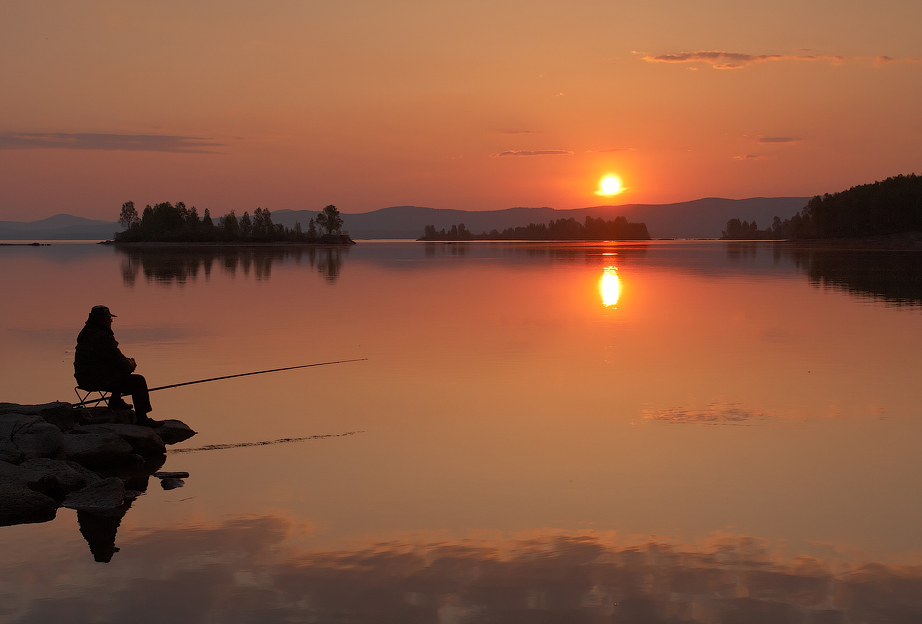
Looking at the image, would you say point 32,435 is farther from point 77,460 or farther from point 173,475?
point 173,475

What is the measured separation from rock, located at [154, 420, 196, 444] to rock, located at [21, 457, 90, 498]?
219 cm

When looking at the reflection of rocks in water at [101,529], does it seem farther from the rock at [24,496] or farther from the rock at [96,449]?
the rock at [96,449]

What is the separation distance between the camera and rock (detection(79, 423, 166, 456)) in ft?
40.9

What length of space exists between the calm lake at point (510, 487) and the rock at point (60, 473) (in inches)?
36.5

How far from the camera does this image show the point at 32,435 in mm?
11555

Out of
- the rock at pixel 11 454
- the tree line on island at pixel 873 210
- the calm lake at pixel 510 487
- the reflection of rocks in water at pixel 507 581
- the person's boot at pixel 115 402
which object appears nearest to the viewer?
the reflection of rocks in water at pixel 507 581

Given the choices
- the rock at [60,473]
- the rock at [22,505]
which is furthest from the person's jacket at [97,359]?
the rock at [22,505]

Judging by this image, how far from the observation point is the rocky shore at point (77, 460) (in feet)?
32.7

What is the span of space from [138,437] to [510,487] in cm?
572

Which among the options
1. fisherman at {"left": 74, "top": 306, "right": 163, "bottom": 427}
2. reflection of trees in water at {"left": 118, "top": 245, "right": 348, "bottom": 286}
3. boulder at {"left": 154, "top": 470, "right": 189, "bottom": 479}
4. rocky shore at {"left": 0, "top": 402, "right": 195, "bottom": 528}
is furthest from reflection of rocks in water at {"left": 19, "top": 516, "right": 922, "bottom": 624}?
reflection of trees in water at {"left": 118, "top": 245, "right": 348, "bottom": 286}

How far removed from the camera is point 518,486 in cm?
1077

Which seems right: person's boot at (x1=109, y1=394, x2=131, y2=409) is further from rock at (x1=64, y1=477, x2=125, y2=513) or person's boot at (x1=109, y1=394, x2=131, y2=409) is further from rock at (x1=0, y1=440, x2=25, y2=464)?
rock at (x1=64, y1=477, x2=125, y2=513)

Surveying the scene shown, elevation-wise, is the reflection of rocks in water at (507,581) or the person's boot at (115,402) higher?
the person's boot at (115,402)

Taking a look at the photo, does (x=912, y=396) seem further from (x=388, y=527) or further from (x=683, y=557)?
(x=388, y=527)
